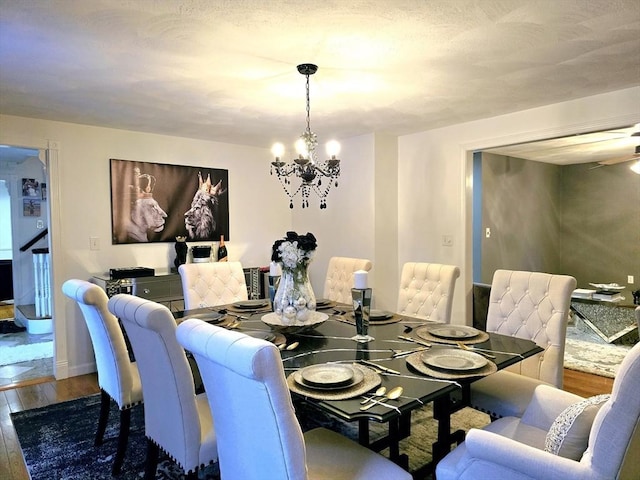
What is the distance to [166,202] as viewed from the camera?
4320 millimetres

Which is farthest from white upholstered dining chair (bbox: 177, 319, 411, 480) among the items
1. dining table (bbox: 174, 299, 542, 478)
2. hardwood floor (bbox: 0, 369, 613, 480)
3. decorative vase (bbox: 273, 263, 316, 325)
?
hardwood floor (bbox: 0, 369, 613, 480)

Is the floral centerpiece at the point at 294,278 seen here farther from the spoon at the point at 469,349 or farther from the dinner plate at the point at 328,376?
the spoon at the point at 469,349

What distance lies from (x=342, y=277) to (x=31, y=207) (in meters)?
5.18

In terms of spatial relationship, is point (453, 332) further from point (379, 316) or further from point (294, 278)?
point (294, 278)

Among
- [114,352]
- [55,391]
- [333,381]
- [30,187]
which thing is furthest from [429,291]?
[30,187]

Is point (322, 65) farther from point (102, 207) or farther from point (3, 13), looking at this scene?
point (102, 207)

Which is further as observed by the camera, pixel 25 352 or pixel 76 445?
pixel 25 352

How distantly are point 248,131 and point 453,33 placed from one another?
8.20 ft

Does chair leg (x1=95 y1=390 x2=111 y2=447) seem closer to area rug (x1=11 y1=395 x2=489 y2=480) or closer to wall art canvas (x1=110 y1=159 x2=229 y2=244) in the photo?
area rug (x1=11 y1=395 x2=489 y2=480)

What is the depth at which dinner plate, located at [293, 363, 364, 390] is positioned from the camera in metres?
1.52

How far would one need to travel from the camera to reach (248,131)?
13.6ft

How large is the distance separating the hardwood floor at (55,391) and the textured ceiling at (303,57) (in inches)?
88.3

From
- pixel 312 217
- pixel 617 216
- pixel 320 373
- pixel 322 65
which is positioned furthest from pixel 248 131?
pixel 617 216

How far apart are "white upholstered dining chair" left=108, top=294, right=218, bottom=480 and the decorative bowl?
0.64 metres
